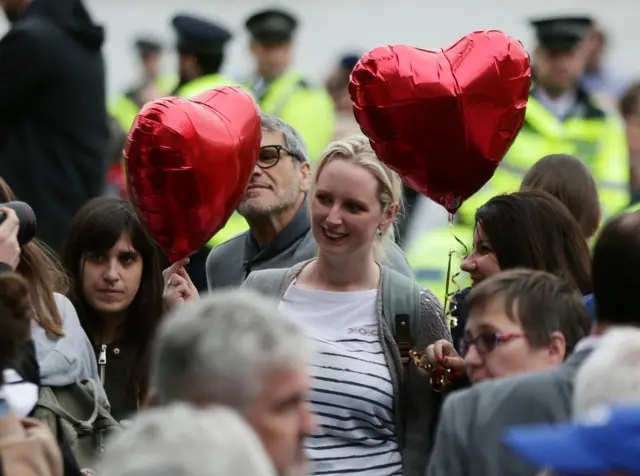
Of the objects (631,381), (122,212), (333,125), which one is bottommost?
(333,125)

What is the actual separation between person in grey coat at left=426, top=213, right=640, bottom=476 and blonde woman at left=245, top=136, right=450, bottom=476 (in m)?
1.10

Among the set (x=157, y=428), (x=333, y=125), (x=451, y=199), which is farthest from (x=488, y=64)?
(x=333, y=125)

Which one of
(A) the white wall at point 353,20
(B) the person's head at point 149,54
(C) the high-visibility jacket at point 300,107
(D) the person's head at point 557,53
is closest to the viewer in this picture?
(D) the person's head at point 557,53

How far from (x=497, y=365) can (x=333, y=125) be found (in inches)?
296

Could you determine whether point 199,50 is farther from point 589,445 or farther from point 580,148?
point 589,445

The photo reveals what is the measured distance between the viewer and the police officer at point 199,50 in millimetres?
9562

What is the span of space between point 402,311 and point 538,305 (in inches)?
37.3

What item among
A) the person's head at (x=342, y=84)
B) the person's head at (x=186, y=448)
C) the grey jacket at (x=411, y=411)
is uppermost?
the person's head at (x=186, y=448)

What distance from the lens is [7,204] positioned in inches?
191

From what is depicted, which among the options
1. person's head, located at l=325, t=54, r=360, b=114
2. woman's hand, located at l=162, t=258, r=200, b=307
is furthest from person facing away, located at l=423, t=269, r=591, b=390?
person's head, located at l=325, t=54, r=360, b=114

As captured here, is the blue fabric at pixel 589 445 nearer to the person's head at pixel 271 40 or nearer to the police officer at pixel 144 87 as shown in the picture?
the person's head at pixel 271 40

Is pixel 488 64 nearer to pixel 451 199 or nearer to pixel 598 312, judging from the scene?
pixel 451 199

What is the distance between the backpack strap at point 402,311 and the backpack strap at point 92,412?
877mm

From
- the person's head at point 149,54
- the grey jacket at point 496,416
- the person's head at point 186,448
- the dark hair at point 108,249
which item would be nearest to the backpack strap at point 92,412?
the dark hair at point 108,249
